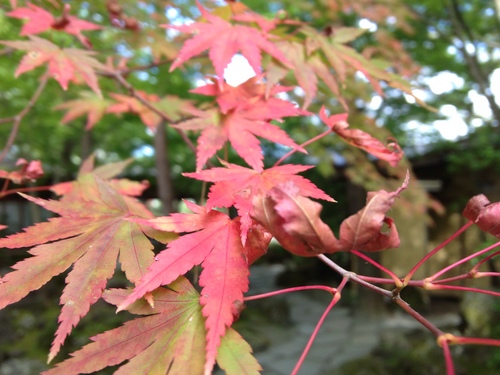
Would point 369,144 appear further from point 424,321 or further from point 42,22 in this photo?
point 42,22

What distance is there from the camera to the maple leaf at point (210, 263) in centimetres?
50

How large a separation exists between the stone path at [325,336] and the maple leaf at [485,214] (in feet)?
13.5

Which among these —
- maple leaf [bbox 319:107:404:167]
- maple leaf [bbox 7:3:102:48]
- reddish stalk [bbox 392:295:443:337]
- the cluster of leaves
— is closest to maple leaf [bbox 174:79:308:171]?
the cluster of leaves

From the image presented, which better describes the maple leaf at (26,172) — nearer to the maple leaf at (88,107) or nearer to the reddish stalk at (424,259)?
the maple leaf at (88,107)

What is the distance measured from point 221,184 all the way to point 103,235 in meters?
A: 0.20

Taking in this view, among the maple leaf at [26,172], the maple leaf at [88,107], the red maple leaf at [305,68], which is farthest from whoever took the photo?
the maple leaf at [88,107]

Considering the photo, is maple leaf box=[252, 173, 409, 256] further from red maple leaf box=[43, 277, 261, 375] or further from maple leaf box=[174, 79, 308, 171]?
maple leaf box=[174, 79, 308, 171]

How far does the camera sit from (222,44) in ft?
2.99

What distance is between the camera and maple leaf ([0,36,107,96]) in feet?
3.36

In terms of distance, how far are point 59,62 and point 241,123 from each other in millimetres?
562

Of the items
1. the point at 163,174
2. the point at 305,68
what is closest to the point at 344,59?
the point at 305,68

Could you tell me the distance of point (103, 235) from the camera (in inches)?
24.4

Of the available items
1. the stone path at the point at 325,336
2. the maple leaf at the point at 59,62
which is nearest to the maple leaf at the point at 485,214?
the maple leaf at the point at 59,62

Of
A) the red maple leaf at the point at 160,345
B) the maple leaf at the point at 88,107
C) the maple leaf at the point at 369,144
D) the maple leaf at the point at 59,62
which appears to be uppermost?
the maple leaf at the point at 369,144
